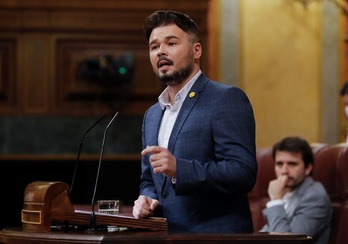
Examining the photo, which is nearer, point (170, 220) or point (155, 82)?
point (170, 220)

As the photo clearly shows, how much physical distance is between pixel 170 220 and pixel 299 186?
1578 millimetres

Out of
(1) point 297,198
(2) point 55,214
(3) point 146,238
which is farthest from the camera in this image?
(1) point 297,198

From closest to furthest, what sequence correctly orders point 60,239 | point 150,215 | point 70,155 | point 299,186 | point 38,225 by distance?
point 60,239 < point 38,225 < point 150,215 < point 299,186 < point 70,155

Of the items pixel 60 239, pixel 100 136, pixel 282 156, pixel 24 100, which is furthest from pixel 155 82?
pixel 60 239

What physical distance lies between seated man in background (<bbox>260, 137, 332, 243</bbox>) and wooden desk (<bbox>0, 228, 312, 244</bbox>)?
164 centimetres

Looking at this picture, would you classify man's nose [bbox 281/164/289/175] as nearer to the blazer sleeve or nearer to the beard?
the blazer sleeve

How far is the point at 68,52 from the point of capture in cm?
636

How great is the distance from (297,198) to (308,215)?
0.42 ft

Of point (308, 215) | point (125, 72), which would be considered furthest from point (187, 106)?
point (125, 72)

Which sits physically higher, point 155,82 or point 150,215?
point 155,82

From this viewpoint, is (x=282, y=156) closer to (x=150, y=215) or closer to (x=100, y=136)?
(x=150, y=215)

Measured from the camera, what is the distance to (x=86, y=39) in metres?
6.38

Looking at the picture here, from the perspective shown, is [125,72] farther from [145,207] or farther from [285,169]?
[145,207]

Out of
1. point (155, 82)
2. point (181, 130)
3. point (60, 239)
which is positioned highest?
point (155, 82)
